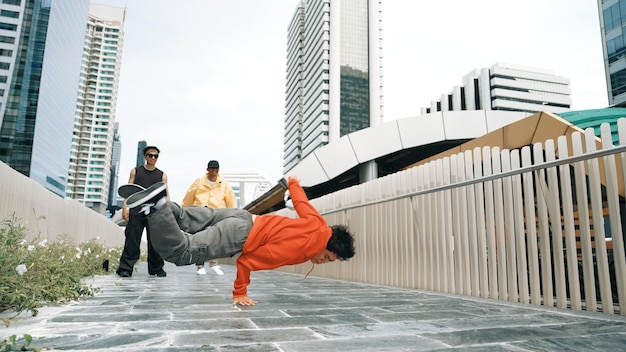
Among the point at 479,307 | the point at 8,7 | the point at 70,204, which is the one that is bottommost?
the point at 479,307

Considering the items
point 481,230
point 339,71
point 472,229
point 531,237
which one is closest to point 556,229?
point 531,237

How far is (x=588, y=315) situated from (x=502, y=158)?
184cm

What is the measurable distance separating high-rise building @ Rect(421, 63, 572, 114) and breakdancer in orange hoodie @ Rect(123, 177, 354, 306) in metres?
99.4

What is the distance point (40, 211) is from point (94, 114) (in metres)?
163

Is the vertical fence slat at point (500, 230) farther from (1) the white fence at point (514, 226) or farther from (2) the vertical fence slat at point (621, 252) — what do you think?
(2) the vertical fence slat at point (621, 252)

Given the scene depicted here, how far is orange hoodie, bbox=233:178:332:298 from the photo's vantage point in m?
3.59

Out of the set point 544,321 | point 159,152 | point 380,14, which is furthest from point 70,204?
point 380,14

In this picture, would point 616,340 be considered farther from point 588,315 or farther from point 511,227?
point 511,227

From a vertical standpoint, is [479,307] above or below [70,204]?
below

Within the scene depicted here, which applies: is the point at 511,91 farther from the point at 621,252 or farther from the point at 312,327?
the point at 312,327

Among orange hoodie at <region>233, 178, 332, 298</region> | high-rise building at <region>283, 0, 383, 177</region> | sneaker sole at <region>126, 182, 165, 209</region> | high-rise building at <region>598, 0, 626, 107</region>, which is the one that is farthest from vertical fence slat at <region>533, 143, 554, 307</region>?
high-rise building at <region>283, 0, 383, 177</region>

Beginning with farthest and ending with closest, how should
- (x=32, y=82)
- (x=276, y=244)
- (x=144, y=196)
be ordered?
(x=32, y=82)
(x=276, y=244)
(x=144, y=196)

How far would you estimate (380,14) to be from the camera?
108 m

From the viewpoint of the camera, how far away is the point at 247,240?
3629mm
